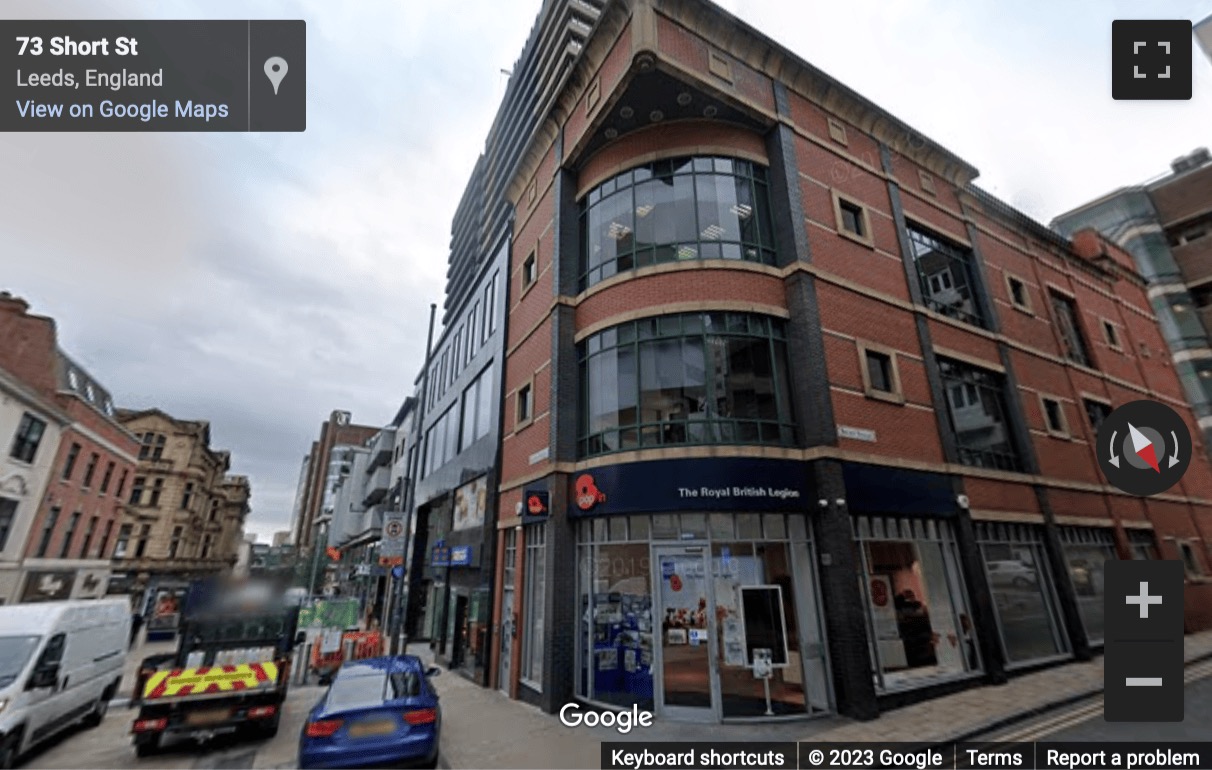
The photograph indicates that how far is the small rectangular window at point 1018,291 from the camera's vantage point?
17.8 m

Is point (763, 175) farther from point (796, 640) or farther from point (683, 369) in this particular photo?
point (796, 640)

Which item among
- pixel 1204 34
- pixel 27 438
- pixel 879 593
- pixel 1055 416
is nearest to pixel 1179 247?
pixel 1055 416

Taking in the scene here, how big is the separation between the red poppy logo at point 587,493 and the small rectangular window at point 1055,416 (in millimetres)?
15275

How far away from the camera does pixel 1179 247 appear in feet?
92.8

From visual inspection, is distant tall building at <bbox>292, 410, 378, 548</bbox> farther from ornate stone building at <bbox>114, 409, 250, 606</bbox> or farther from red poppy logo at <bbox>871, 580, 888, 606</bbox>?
red poppy logo at <bbox>871, 580, 888, 606</bbox>

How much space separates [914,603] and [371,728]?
10801 millimetres

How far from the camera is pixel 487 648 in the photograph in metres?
13.9

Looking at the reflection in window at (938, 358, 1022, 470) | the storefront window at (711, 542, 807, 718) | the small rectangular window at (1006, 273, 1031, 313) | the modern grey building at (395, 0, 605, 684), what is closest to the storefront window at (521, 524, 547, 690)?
the modern grey building at (395, 0, 605, 684)

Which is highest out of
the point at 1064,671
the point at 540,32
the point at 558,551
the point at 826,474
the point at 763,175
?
the point at 540,32

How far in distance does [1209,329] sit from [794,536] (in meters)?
32.2

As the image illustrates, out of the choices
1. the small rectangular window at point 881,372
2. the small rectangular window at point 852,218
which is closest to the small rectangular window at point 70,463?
the small rectangular window at point 881,372

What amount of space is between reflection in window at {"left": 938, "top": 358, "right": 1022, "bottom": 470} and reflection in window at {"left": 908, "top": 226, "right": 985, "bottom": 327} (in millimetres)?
1874

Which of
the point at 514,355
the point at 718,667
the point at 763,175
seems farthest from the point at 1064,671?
the point at 514,355

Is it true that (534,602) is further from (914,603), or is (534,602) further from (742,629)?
(914,603)
